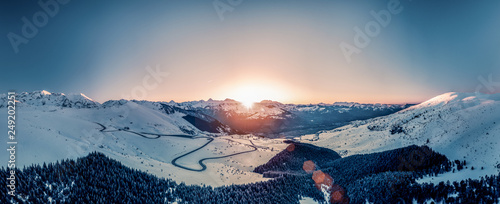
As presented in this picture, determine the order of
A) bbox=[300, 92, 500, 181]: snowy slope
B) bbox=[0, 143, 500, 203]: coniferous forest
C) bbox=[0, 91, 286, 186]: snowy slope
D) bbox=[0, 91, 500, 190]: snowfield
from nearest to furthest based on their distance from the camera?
bbox=[0, 143, 500, 203]: coniferous forest
bbox=[300, 92, 500, 181]: snowy slope
bbox=[0, 91, 500, 190]: snowfield
bbox=[0, 91, 286, 186]: snowy slope

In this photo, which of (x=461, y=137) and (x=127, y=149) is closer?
(x=461, y=137)

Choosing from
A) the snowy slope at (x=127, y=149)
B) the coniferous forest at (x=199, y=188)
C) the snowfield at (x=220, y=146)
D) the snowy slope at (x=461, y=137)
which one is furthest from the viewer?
the snowy slope at (x=127, y=149)

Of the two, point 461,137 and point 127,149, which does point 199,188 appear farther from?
point 461,137

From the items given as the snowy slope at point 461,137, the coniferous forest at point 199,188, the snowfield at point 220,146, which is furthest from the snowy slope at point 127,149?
the snowy slope at point 461,137

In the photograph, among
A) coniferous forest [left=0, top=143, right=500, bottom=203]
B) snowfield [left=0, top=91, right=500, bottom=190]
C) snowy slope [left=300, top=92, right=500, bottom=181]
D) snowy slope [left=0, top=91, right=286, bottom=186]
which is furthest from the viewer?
snowy slope [left=0, top=91, right=286, bottom=186]

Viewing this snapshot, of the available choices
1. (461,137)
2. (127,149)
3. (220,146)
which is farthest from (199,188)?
(461,137)

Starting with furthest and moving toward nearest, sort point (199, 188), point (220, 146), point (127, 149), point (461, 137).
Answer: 1. point (220, 146)
2. point (127, 149)
3. point (461, 137)
4. point (199, 188)

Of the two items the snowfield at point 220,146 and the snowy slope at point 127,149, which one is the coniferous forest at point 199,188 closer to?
the snowfield at point 220,146

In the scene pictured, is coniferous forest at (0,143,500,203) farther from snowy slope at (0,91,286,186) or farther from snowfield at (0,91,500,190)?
snowy slope at (0,91,286,186)

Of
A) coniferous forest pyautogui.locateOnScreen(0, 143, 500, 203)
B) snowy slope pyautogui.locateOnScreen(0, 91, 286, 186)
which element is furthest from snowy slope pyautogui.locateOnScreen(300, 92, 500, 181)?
snowy slope pyautogui.locateOnScreen(0, 91, 286, 186)

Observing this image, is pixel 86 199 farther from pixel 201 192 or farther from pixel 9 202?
pixel 201 192

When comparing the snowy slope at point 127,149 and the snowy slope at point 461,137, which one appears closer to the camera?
the snowy slope at point 461,137
